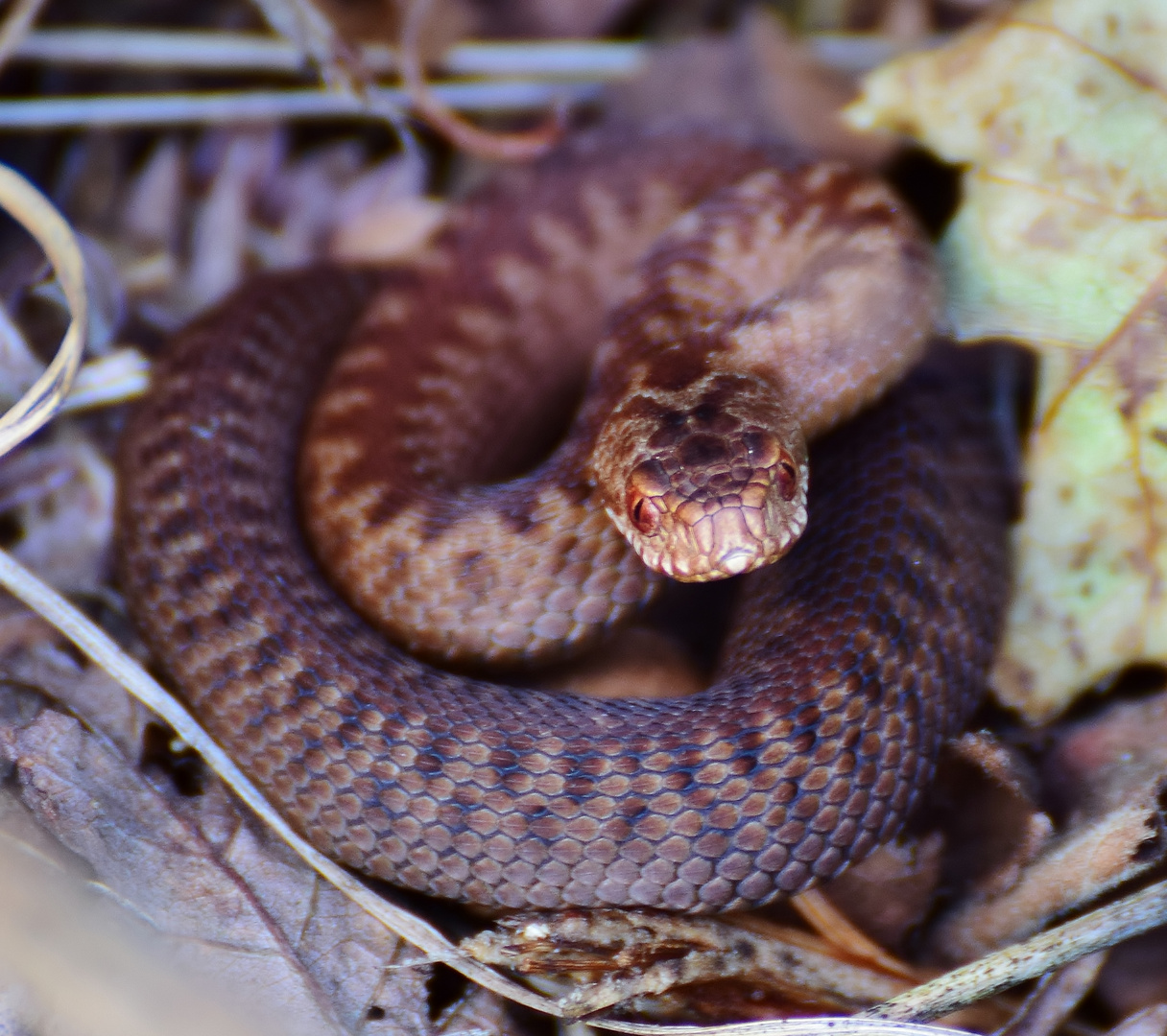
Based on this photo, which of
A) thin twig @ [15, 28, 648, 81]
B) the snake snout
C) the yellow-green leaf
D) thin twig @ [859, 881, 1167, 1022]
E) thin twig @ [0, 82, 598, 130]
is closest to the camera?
thin twig @ [859, 881, 1167, 1022]

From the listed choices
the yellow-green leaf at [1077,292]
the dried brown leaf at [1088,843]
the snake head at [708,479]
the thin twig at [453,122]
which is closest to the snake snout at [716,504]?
the snake head at [708,479]

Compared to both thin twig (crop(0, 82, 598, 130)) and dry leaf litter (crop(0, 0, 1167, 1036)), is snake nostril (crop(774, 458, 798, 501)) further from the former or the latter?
thin twig (crop(0, 82, 598, 130))

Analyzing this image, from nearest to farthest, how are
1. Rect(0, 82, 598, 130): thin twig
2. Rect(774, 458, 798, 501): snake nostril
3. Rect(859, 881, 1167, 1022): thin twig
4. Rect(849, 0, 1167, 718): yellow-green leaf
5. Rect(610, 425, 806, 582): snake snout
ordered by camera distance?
Rect(859, 881, 1167, 1022): thin twig, Rect(610, 425, 806, 582): snake snout, Rect(774, 458, 798, 501): snake nostril, Rect(849, 0, 1167, 718): yellow-green leaf, Rect(0, 82, 598, 130): thin twig

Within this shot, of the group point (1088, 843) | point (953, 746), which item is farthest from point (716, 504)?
point (1088, 843)

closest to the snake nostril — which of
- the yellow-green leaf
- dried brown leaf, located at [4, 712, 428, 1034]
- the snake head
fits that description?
the snake head

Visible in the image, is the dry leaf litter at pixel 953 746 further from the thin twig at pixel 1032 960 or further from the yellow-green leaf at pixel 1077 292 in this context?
the thin twig at pixel 1032 960

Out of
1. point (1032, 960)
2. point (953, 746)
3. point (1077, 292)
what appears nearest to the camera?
point (1032, 960)

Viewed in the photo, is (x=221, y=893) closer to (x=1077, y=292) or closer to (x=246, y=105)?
(x=1077, y=292)
